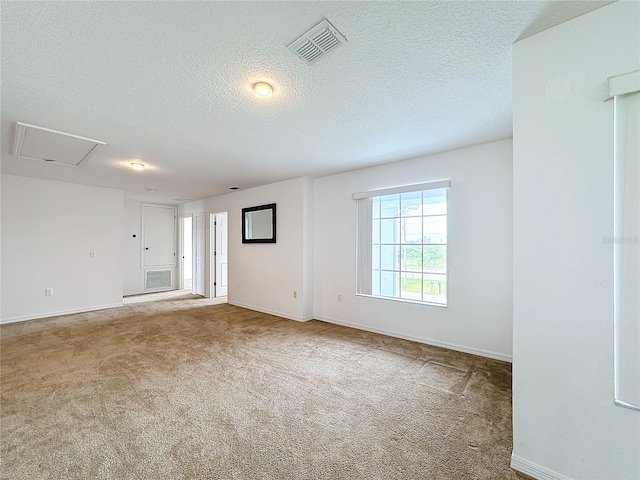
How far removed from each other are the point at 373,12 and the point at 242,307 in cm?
524

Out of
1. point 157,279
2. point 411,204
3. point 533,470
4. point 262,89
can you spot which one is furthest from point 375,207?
point 157,279

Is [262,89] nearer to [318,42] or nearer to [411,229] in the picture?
[318,42]

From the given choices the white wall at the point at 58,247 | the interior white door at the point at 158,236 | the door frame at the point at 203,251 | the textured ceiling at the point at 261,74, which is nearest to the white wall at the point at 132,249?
the interior white door at the point at 158,236

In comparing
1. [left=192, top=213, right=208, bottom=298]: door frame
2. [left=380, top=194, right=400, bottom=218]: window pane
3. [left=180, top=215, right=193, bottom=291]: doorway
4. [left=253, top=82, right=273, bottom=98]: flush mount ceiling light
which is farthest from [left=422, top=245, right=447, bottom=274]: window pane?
[left=180, top=215, right=193, bottom=291]: doorway

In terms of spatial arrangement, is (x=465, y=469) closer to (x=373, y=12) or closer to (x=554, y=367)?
(x=554, y=367)

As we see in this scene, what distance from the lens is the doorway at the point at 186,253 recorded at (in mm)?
7625

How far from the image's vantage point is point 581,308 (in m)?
1.31

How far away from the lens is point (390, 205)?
386cm

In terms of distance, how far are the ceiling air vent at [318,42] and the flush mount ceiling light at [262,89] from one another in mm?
392

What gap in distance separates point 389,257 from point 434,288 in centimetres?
72

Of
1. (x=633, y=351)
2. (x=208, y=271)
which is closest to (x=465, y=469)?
(x=633, y=351)

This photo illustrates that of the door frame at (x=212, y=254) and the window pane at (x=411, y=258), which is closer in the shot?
the window pane at (x=411, y=258)

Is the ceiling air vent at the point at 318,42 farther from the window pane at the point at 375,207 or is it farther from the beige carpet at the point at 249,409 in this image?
the window pane at the point at 375,207

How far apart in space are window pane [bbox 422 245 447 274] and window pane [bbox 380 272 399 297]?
0.44 meters
